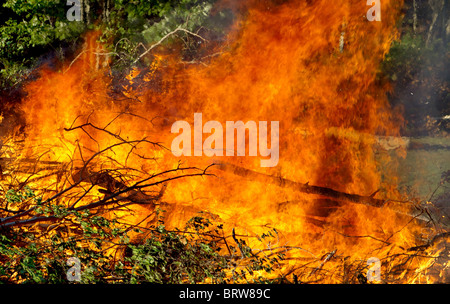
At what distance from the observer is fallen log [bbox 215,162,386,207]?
231 inches

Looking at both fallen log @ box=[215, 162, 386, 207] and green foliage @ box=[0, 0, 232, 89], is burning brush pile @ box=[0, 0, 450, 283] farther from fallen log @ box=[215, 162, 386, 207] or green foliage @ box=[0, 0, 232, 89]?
green foliage @ box=[0, 0, 232, 89]

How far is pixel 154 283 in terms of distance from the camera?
158 inches

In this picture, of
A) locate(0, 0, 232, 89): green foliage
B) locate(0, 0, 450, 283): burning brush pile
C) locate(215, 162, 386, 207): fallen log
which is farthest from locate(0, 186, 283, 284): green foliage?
locate(0, 0, 232, 89): green foliage

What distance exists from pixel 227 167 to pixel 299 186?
48.8 inches

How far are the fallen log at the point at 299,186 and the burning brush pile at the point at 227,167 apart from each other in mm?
19

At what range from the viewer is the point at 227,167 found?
250 inches

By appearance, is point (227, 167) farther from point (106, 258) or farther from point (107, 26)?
point (107, 26)

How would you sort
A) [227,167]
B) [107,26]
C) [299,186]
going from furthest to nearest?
[107,26] < [227,167] < [299,186]

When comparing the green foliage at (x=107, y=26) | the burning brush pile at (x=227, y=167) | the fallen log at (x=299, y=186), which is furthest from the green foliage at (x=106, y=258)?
the green foliage at (x=107, y=26)

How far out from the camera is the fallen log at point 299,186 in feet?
19.2

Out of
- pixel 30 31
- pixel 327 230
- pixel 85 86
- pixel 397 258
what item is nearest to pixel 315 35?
pixel 327 230

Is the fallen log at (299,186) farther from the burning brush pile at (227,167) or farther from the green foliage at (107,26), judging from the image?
the green foliage at (107,26)

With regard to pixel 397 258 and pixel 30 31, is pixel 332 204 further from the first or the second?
pixel 30 31

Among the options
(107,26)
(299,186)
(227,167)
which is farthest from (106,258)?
(107,26)
